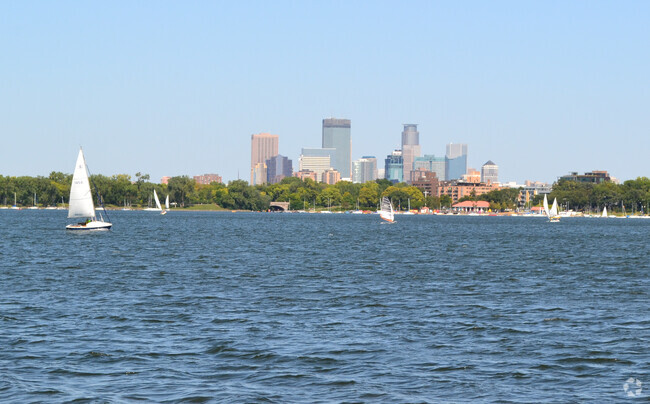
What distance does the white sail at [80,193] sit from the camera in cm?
11506

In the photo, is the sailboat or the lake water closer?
the lake water

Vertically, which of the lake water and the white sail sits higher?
the white sail

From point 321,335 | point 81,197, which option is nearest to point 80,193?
point 81,197

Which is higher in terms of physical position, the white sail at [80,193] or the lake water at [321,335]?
the white sail at [80,193]

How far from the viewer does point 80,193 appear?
11512cm

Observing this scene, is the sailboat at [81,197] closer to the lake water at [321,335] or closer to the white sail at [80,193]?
the white sail at [80,193]

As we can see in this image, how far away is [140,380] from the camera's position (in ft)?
77.5

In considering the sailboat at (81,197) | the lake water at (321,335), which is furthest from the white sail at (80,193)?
the lake water at (321,335)

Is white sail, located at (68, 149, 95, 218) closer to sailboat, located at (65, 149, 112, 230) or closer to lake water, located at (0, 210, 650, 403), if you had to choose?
sailboat, located at (65, 149, 112, 230)

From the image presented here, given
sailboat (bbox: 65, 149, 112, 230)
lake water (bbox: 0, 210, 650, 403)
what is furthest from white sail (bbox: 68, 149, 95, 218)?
lake water (bbox: 0, 210, 650, 403)

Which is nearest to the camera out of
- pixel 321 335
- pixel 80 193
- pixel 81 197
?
pixel 321 335

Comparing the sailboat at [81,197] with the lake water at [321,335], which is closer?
the lake water at [321,335]

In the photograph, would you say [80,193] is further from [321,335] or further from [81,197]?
[321,335]

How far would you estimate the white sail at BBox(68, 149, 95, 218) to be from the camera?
11506 centimetres
